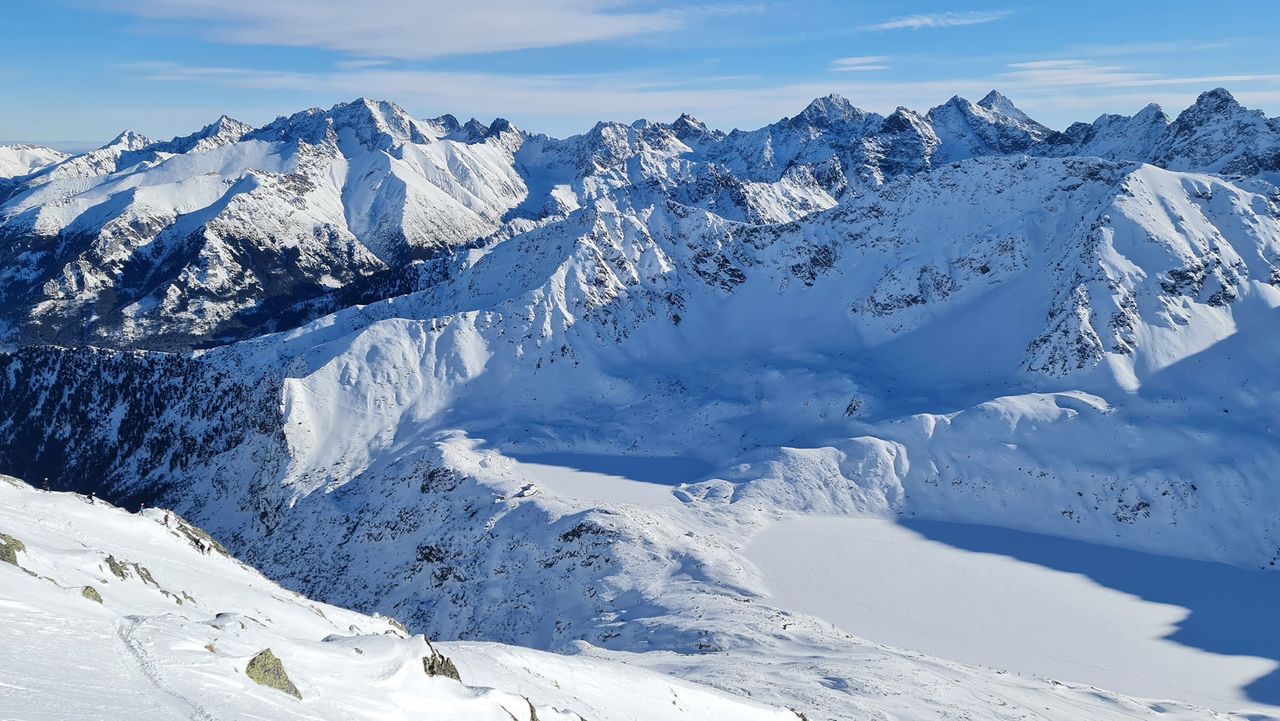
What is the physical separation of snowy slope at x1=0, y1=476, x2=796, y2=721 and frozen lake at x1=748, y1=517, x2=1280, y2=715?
105 ft

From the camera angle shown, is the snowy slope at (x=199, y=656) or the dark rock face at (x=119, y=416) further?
the dark rock face at (x=119, y=416)

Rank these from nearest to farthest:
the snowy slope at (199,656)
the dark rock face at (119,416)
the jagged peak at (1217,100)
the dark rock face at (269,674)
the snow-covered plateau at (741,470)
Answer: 1. the snowy slope at (199,656)
2. the dark rock face at (269,674)
3. the snow-covered plateau at (741,470)
4. the dark rock face at (119,416)
5. the jagged peak at (1217,100)

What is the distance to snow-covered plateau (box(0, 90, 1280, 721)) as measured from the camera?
1364 inches

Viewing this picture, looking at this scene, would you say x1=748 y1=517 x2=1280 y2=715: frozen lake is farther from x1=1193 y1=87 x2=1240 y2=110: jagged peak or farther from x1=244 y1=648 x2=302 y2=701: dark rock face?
x1=1193 y1=87 x2=1240 y2=110: jagged peak

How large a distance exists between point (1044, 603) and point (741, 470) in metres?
36.1

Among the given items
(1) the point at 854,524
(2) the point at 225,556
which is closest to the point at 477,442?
(1) the point at 854,524

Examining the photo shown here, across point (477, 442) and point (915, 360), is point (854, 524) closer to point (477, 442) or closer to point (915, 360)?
point (915, 360)

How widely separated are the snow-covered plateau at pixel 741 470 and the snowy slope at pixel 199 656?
190mm

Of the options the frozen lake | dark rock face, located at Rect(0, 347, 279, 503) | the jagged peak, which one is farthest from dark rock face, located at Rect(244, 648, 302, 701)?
the jagged peak

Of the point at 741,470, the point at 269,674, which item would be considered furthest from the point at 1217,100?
the point at 269,674

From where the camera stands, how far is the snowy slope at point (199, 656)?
53.3 ft

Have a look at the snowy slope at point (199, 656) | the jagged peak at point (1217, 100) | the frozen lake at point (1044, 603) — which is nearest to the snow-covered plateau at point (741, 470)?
the snowy slope at point (199, 656)

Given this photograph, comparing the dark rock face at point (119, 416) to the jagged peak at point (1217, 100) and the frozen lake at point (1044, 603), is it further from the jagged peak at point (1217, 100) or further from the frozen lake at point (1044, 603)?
the jagged peak at point (1217, 100)

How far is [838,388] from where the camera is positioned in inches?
4183
